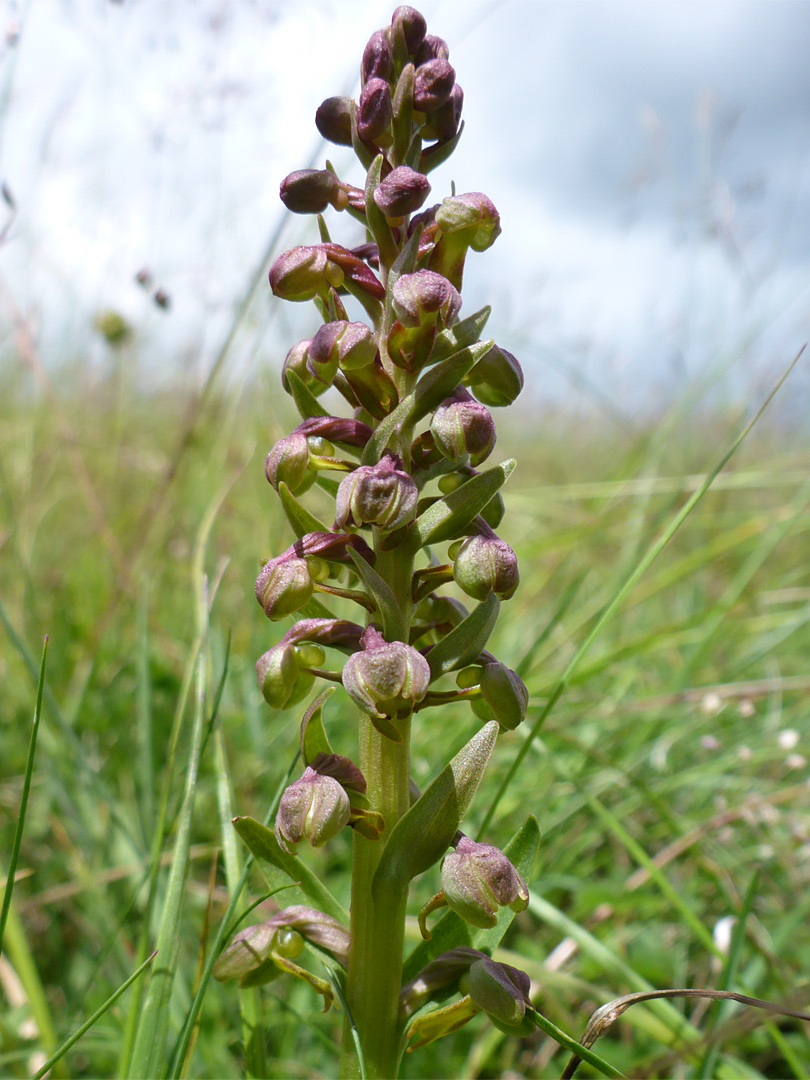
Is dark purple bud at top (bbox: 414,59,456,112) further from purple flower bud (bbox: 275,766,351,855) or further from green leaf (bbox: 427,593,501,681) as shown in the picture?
purple flower bud (bbox: 275,766,351,855)

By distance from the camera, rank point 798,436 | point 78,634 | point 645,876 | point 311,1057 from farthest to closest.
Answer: point 798,436, point 78,634, point 645,876, point 311,1057

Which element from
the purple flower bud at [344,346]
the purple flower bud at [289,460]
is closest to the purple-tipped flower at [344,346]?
the purple flower bud at [344,346]

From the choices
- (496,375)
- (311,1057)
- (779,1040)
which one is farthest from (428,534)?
(311,1057)

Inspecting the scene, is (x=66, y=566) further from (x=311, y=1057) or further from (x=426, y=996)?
(x=426, y=996)

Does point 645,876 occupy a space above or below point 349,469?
below

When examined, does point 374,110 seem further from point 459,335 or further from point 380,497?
point 380,497

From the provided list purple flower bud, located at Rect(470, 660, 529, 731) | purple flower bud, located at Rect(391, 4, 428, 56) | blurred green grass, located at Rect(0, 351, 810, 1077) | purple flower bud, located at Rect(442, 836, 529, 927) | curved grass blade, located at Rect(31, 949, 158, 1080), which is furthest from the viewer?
blurred green grass, located at Rect(0, 351, 810, 1077)

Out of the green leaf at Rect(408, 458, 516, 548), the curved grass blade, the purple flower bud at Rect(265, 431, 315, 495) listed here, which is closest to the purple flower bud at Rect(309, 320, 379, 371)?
the purple flower bud at Rect(265, 431, 315, 495)
